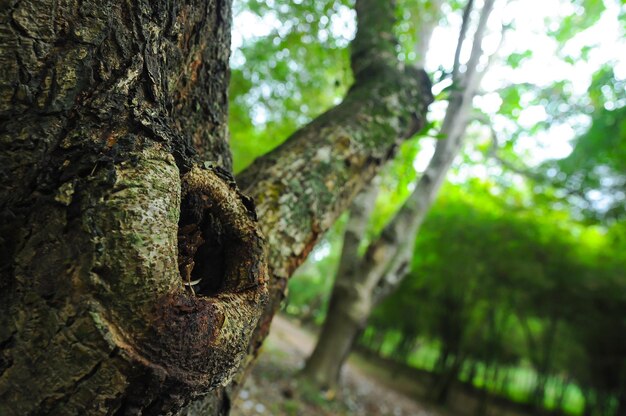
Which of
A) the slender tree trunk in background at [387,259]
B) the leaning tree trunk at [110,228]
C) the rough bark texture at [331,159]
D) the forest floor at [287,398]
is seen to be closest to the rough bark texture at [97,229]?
the leaning tree trunk at [110,228]

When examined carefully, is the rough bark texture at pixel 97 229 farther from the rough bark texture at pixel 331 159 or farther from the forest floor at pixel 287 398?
the forest floor at pixel 287 398

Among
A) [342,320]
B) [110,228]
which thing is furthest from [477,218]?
[110,228]

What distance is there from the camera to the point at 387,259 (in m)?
5.93

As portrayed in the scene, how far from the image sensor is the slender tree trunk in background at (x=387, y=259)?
5.72m

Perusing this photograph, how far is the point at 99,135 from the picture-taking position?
107 cm

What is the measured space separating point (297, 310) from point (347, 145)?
30.8 metres

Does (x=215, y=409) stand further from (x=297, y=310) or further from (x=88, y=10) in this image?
(x=297, y=310)

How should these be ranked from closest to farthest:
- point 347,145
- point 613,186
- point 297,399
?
point 347,145, point 297,399, point 613,186

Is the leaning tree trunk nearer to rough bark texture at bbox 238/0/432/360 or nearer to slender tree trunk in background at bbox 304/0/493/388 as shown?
rough bark texture at bbox 238/0/432/360

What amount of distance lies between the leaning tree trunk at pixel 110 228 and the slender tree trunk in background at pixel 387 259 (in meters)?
4.45

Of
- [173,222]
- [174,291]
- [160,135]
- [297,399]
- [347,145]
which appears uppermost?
[347,145]

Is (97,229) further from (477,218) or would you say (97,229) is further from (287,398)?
(477,218)

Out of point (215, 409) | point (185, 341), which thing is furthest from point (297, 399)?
point (185, 341)

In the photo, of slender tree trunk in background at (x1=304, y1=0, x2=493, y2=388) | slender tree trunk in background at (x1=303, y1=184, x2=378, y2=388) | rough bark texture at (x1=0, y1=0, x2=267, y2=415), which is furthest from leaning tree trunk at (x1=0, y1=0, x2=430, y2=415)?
slender tree trunk in background at (x1=303, y1=184, x2=378, y2=388)
